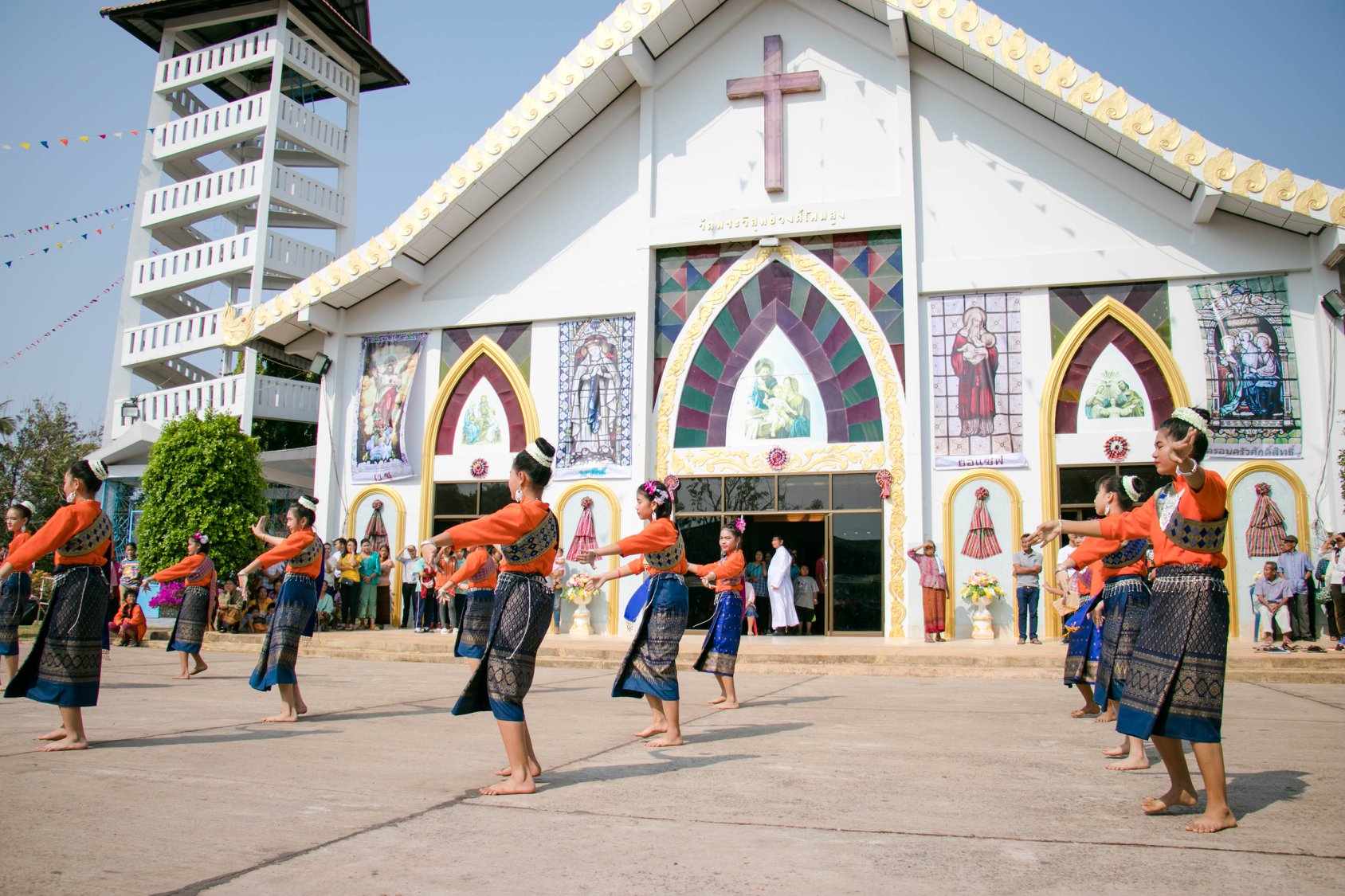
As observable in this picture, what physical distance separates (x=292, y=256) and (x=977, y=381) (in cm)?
1868

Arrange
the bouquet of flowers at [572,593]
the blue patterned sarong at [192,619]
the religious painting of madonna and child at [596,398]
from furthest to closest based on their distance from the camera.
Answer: the religious painting of madonna and child at [596,398]
the bouquet of flowers at [572,593]
the blue patterned sarong at [192,619]

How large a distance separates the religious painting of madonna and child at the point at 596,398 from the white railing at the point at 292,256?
11.1 metres

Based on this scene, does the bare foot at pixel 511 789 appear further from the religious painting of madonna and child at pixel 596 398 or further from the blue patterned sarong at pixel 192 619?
the religious painting of madonna and child at pixel 596 398

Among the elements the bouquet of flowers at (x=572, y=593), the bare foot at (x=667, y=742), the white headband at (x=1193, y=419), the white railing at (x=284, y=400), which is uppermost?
the white railing at (x=284, y=400)

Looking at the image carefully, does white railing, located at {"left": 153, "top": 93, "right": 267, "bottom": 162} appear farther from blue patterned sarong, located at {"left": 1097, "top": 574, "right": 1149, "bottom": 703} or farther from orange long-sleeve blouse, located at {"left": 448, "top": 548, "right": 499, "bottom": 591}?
blue patterned sarong, located at {"left": 1097, "top": 574, "right": 1149, "bottom": 703}

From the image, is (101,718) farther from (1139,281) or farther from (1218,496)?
(1139,281)

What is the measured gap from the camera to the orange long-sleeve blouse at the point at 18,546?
6599 mm

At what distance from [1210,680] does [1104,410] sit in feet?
44.8

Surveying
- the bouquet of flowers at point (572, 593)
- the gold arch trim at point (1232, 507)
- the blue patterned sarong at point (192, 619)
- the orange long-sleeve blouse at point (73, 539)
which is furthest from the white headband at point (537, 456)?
the gold arch trim at point (1232, 507)

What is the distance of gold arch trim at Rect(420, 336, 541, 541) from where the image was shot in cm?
2006

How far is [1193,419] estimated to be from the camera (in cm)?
488

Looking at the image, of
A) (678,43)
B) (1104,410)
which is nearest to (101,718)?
(1104,410)

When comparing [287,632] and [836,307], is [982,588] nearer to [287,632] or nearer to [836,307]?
[836,307]

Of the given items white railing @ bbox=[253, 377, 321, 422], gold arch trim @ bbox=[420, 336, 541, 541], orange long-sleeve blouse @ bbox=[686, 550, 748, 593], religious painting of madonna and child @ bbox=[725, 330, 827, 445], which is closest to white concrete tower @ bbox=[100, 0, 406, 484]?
white railing @ bbox=[253, 377, 321, 422]
